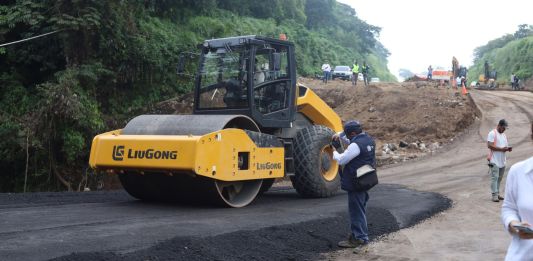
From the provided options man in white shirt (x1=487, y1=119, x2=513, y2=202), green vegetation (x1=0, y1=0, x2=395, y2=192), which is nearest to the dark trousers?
man in white shirt (x1=487, y1=119, x2=513, y2=202)

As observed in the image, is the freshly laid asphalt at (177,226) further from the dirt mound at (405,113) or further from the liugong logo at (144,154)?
the dirt mound at (405,113)

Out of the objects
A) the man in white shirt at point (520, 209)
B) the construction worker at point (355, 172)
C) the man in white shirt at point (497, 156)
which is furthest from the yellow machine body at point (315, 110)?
the man in white shirt at point (520, 209)

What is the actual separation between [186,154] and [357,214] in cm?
246

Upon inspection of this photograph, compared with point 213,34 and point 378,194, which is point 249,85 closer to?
point 378,194

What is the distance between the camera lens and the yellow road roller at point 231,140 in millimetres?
8469

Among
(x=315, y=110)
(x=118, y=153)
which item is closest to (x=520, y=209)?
(x=118, y=153)

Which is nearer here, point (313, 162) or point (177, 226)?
point (177, 226)

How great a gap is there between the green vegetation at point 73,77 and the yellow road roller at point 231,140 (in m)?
9.18

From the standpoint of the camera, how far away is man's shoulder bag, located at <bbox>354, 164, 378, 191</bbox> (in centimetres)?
707

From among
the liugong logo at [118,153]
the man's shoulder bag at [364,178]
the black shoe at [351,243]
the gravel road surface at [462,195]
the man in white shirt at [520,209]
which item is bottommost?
the gravel road surface at [462,195]

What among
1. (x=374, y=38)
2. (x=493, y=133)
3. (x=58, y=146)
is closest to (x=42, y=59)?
(x=58, y=146)

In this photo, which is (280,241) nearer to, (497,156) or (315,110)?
(315,110)

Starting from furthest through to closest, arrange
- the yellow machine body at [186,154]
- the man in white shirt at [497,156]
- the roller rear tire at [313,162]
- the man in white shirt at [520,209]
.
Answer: the man in white shirt at [497,156]
the roller rear tire at [313,162]
the yellow machine body at [186,154]
the man in white shirt at [520,209]

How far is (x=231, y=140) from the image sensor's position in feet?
28.6
